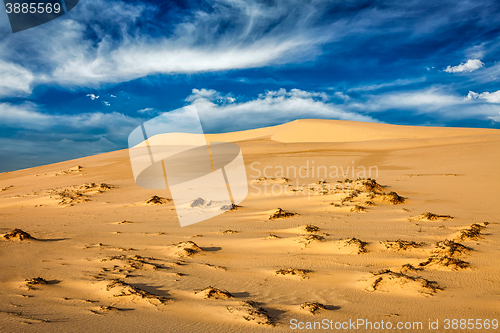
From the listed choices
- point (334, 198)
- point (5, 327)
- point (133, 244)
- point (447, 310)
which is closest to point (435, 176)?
point (334, 198)

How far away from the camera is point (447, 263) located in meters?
4.23

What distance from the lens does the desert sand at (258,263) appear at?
3.14m

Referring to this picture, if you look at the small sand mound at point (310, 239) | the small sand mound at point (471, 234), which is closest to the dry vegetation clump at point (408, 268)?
the small sand mound at point (310, 239)

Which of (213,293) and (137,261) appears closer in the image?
(213,293)

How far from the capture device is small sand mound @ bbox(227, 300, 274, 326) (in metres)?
3.01

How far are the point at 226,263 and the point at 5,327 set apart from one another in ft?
9.54

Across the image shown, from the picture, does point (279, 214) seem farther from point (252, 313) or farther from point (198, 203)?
point (252, 313)

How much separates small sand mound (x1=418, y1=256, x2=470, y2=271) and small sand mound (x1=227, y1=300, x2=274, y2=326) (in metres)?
2.56

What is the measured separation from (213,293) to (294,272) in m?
1.29

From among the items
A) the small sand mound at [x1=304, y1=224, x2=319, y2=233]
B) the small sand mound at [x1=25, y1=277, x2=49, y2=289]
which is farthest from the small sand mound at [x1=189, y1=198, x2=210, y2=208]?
the small sand mound at [x1=25, y1=277, x2=49, y2=289]

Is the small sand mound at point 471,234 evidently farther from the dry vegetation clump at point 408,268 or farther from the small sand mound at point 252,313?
the small sand mound at point 252,313

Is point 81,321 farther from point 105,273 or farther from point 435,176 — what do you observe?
point 435,176

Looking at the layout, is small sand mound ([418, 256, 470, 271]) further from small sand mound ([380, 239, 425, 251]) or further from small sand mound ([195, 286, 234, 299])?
small sand mound ([195, 286, 234, 299])

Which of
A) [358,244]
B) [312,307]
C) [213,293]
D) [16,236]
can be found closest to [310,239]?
[358,244]
